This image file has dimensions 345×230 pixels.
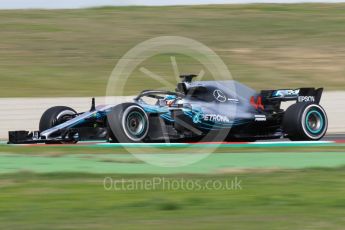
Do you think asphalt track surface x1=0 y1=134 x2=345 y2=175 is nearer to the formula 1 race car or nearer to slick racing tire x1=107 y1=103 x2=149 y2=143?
slick racing tire x1=107 y1=103 x2=149 y2=143

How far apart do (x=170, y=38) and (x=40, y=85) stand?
7.54 metres

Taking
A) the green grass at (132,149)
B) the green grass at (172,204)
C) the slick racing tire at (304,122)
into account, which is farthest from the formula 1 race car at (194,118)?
the green grass at (172,204)

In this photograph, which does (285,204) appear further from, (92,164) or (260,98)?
(260,98)

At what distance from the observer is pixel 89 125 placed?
554 inches

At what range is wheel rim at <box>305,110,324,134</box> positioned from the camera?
587 inches

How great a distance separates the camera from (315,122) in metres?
15.1

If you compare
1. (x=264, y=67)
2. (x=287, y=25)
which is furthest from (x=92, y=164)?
(x=287, y=25)

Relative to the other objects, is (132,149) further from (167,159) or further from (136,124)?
(167,159)

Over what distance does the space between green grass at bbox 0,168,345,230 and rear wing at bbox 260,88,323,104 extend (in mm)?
5499

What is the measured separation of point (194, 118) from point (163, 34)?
15098 mm

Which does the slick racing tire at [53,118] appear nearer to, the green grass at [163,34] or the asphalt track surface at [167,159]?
the asphalt track surface at [167,159]

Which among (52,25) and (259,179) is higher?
(52,25)

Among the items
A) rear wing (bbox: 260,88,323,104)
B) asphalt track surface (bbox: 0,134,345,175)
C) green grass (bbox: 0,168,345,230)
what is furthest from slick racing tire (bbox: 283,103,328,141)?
green grass (bbox: 0,168,345,230)

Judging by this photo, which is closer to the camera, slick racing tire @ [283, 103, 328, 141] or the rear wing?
slick racing tire @ [283, 103, 328, 141]
